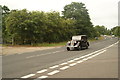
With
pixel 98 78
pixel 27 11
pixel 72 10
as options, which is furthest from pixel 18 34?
pixel 72 10

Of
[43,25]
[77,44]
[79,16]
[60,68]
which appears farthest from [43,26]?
[60,68]

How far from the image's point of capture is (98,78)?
7.44 m

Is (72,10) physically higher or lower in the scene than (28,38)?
higher

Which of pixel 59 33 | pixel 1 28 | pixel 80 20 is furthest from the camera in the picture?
pixel 80 20

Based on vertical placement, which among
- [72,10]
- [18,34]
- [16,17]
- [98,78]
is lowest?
[98,78]

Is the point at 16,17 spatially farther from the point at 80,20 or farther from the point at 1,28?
the point at 80,20

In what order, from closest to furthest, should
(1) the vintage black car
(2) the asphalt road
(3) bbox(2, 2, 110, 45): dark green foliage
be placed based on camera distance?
(2) the asphalt road → (1) the vintage black car → (3) bbox(2, 2, 110, 45): dark green foliage

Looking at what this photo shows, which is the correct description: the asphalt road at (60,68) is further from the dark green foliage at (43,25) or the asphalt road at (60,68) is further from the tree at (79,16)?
the tree at (79,16)

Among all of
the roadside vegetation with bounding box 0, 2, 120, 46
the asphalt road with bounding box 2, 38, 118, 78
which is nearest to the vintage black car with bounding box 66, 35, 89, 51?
the asphalt road with bounding box 2, 38, 118, 78

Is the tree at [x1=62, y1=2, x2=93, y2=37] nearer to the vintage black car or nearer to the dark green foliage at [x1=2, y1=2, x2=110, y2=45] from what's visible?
the dark green foliage at [x1=2, y1=2, x2=110, y2=45]

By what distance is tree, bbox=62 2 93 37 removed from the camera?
2662 inches

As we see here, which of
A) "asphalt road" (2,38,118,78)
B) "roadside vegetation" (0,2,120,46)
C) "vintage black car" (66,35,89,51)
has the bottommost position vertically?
"asphalt road" (2,38,118,78)

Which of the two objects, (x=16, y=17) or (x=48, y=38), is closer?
(x=16, y=17)

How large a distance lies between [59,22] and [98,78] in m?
45.5
